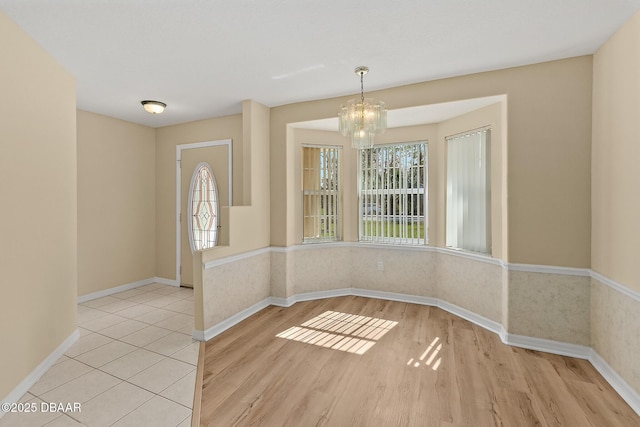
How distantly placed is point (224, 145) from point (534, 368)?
4.60 metres

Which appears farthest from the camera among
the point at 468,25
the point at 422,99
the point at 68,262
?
the point at 422,99

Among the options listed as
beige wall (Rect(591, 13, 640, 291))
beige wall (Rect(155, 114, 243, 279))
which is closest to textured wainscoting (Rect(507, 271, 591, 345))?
beige wall (Rect(591, 13, 640, 291))

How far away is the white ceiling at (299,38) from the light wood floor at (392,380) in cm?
→ 274

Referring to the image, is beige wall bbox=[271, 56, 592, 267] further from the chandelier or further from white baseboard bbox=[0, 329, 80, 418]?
white baseboard bbox=[0, 329, 80, 418]

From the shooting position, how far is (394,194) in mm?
4301

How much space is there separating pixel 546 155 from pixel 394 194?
6.05 ft

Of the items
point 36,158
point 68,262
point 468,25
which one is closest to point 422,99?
point 468,25

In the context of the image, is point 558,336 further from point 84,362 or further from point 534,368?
point 84,362

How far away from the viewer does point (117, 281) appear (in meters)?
4.73

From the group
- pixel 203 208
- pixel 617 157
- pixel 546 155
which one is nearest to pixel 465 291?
pixel 546 155

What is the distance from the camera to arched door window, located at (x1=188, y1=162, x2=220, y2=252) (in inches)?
186

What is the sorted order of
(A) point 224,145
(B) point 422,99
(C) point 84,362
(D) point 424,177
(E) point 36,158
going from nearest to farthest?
(E) point 36,158 < (C) point 84,362 < (B) point 422,99 < (D) point 424,177 < (A) point 224,145

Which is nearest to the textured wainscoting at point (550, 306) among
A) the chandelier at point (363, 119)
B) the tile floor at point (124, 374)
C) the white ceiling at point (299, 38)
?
the chandelier at point (363, 119)

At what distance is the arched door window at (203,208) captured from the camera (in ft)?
15.5
